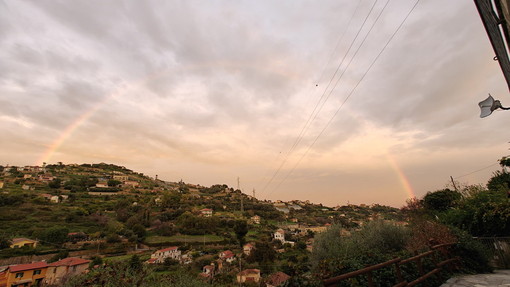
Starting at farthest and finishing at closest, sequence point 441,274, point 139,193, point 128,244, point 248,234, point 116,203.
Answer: point 139,193
point 116,203
point 248,234
point 128,244
point 441,274

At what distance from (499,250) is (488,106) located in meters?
9.40

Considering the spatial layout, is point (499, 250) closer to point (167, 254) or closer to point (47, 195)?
point (167, 254)

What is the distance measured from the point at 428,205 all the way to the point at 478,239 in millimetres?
12604

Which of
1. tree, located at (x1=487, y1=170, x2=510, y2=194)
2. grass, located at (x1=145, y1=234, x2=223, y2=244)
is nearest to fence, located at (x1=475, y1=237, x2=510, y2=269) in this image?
tree, located at (x1=487, y1=170, x2=510, y2=194)

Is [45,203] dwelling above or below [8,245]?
above

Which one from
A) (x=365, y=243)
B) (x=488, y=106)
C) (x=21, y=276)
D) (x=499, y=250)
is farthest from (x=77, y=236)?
(x=488, y=106)

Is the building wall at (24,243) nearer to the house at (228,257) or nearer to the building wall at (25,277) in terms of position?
A: the building wall at (25,277)

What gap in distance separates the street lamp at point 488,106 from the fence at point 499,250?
8942 mm

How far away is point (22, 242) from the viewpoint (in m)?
44.8

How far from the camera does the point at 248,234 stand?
60156mm

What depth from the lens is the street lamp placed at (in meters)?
5.32

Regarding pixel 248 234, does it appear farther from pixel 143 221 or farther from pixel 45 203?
pixel 45 203

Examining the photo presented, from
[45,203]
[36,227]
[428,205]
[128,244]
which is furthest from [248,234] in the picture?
[45,203]

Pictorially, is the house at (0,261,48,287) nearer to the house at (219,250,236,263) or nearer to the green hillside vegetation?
the green hillside vegetation
